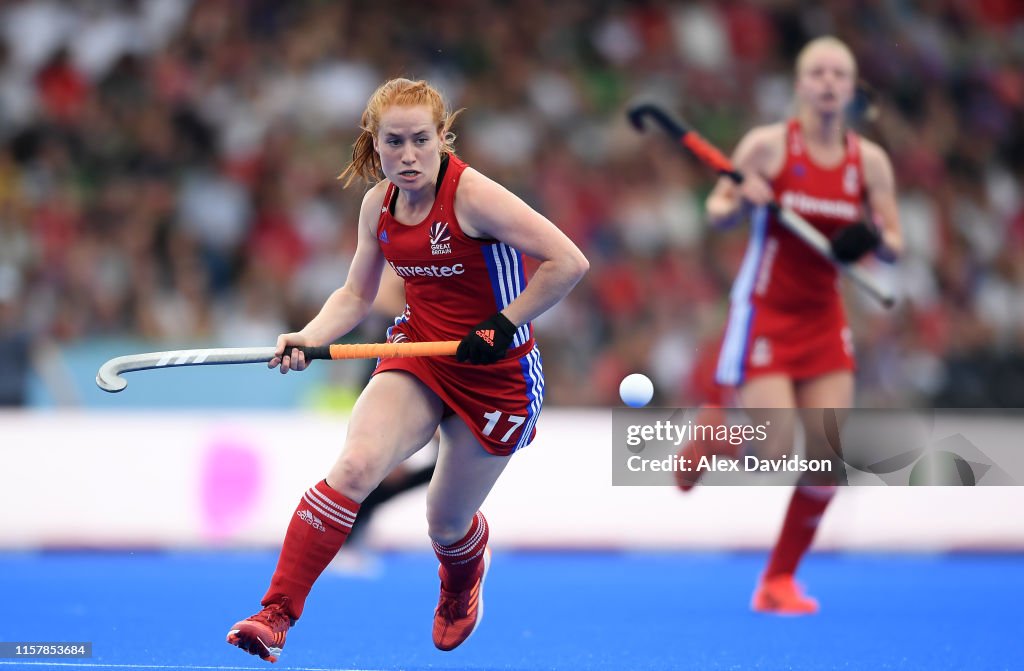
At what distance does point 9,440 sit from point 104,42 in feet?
11.8

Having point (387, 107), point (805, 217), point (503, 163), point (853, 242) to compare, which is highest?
point (503, 163)

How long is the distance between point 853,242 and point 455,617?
7.25ft

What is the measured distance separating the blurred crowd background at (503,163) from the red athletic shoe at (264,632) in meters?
5.05

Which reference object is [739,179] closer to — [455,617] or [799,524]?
[799,524]

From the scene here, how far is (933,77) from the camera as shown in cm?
1191

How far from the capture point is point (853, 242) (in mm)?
5512

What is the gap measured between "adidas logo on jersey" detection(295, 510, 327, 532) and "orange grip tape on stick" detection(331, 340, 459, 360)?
47 cm

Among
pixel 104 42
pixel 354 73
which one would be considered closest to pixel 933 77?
pixel 354 73

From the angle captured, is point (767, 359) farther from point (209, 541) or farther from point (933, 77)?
point (933, 77)

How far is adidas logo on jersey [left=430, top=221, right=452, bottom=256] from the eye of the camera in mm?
3998

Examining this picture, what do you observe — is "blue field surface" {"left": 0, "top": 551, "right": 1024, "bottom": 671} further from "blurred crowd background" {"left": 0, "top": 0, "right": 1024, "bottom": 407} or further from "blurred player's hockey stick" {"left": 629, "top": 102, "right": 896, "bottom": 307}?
"blurred crowd background" {"left": 0, "top": 0, "right": 1024, "bottom": 407}

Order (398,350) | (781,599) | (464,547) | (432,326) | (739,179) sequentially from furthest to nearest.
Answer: (781,599) < (739,179) < (464,547) < (432,326) < (398,350)

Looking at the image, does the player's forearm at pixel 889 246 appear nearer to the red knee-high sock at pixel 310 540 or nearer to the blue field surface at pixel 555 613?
the blue field surface at pixel 555 613

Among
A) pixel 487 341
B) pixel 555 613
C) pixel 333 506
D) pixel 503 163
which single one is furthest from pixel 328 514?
pixel 503 163
